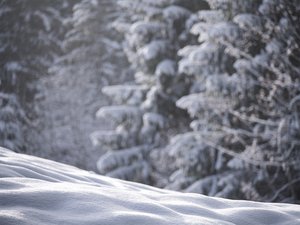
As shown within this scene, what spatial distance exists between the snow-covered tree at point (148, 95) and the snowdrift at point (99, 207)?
6174 millimetres

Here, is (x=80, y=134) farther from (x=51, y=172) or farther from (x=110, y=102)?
(x=51, y=172)

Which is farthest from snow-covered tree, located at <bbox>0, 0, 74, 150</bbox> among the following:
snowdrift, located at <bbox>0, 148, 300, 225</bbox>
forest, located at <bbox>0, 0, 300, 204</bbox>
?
snowdrift, located at <bbox>0, 148, 300, 225</bbox>

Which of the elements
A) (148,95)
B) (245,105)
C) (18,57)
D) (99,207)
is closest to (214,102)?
(245,105)

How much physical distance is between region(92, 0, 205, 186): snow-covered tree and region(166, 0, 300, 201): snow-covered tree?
43.3 inches

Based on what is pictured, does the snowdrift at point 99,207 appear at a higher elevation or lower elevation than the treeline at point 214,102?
higher

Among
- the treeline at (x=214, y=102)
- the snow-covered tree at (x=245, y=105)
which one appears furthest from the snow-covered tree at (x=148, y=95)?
the snow-covered tree at (x=245, y=105)

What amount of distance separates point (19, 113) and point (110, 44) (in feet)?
22.6

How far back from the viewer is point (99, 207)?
70.2 inches

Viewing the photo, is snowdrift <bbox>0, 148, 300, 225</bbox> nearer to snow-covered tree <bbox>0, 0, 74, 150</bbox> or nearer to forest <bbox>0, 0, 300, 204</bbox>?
forest <bbox>0, 0, 300, 204</bbox>

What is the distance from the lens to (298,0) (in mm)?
5137

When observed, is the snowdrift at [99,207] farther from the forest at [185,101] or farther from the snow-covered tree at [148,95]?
the snow-covered tree at [148,95]

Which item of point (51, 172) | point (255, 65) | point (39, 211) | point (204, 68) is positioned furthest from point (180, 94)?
point (39, 211)

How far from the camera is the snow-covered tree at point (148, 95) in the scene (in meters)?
8.52

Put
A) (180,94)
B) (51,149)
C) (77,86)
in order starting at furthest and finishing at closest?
(77,86) < (51,149) < (180,94)
